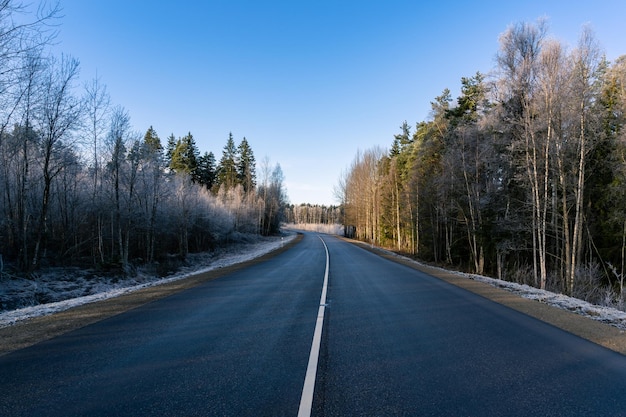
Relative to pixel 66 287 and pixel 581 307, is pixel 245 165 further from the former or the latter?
pixel 581 307

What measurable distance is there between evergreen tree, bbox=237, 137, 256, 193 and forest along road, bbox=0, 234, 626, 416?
60.5 m

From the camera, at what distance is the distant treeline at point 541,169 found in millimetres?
14789

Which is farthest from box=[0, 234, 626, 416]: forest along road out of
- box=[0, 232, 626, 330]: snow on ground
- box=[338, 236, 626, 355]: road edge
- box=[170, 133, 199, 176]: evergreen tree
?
box=[170, 133, 199, 176]: evergreen tree

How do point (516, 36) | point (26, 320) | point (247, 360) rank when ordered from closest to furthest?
point (247, 360) < point (26, 320) < point (516, 36)

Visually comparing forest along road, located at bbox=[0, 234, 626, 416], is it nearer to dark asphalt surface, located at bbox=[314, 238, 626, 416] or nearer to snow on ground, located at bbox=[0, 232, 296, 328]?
dark asphalt surface, located at bbox=[314, 238, 626, 416]

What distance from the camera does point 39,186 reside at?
2188cm

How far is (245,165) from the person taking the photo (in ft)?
224

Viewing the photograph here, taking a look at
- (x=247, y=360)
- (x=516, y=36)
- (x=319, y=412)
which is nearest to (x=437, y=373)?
(x=319, y=412)

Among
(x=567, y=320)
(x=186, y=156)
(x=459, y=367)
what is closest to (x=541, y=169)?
(x=567, y=320)

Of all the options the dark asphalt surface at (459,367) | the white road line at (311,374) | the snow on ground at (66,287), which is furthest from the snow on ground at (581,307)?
the snow on ground at (66,287)

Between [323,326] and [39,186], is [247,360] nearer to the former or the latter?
[323,326]

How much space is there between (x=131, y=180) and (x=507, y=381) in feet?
89.4

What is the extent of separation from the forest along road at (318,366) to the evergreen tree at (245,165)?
60481 mm

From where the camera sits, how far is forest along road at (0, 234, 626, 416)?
10.1 ft
